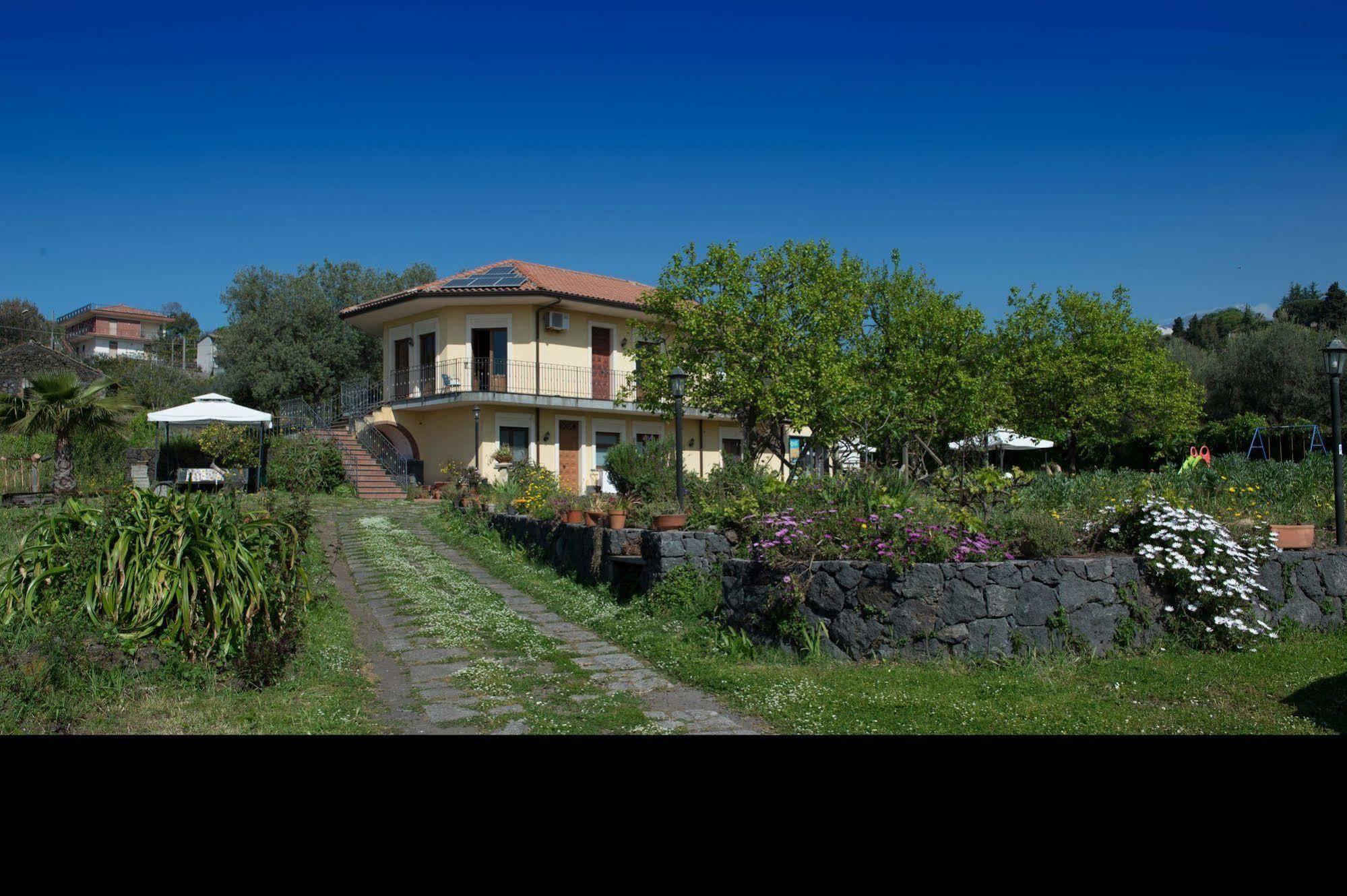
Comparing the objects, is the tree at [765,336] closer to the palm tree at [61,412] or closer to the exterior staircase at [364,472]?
the exterior staircase at [364,472]

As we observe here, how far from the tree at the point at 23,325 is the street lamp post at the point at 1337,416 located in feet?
169

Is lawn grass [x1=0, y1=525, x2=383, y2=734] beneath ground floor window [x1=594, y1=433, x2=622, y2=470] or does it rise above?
beneath

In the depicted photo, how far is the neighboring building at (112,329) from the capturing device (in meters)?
66.1

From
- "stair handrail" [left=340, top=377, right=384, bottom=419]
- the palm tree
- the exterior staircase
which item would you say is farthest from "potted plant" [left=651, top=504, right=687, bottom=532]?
"stair handrail" [left=340, top=377, right=384, bottom=419]

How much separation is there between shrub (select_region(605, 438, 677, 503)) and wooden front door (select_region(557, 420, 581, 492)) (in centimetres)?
1003

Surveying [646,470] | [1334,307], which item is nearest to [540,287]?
[646,470]

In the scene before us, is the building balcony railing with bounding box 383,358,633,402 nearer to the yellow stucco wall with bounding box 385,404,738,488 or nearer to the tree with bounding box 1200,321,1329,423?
the yellow stucco wall with bounding box 385,404,738,488

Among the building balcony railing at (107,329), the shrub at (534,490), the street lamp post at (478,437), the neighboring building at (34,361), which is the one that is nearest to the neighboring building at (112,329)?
the building balcony railing at (107,329)

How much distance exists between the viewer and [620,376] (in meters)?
25.8

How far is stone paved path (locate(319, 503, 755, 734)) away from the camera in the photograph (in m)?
5.17

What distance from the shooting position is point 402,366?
26.2 m

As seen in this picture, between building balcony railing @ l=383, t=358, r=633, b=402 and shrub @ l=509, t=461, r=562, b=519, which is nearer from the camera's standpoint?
shrub @ l=509, t=461, r=562, b=519
